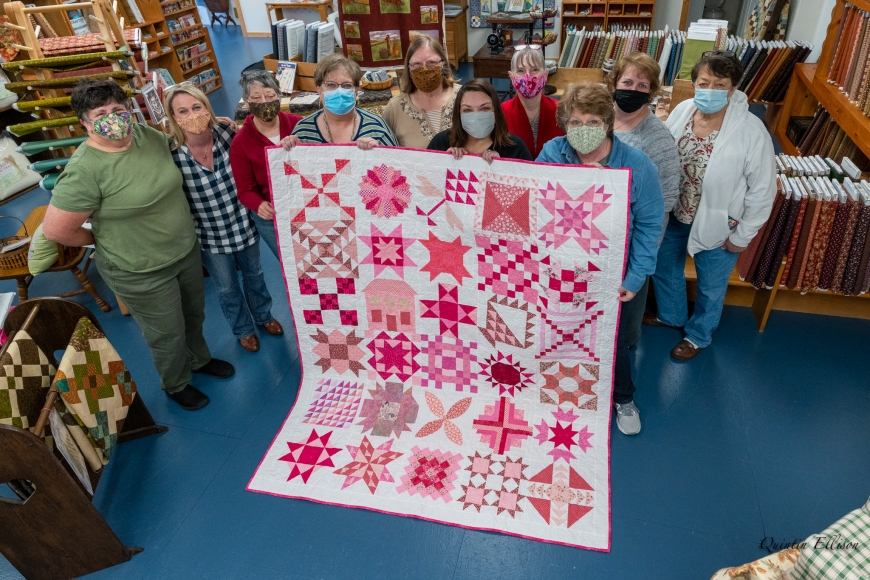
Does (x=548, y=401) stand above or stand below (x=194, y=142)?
below

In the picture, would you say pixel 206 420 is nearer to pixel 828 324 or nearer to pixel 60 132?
pixel 828 324

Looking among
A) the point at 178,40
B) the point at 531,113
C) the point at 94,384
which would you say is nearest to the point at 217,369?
the point at 94,384

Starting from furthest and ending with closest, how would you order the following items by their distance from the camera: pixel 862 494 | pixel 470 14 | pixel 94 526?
pixel 470 14 < pixel 862 494 < pixel 94 526

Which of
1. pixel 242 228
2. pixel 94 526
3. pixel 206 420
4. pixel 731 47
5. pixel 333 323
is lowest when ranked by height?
pixel 206 420

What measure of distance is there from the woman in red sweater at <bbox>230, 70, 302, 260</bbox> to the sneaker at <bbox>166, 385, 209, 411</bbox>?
38.8 inches

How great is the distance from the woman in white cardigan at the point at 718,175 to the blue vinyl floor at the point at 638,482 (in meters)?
0.49

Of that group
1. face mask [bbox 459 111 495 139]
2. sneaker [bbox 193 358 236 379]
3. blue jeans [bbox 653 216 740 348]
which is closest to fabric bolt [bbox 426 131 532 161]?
face mask [bbox 459 111 495 139]

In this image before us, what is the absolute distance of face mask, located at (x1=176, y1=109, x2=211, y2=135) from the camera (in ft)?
7.86

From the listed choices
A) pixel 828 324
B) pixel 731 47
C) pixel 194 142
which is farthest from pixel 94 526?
pixel 731 47

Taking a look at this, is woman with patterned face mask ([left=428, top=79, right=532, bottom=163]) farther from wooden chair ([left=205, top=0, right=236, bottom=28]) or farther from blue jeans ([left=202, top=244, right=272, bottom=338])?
wooden chair ([left=205, top=0, right=236, bottom=28])

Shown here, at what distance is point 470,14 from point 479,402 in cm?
679

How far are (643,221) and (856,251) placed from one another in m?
1.39

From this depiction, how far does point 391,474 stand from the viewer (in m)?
2.40

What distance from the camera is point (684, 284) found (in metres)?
2.96
